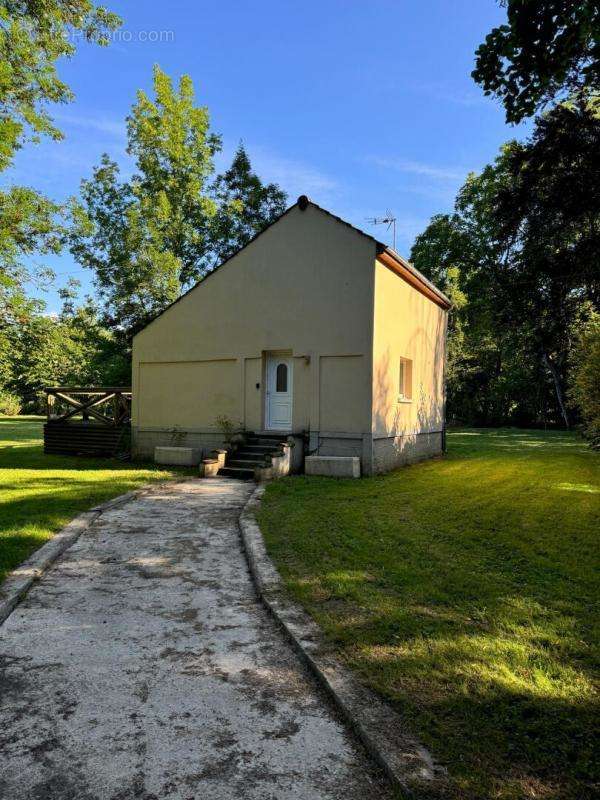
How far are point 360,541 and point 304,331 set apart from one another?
7432mm

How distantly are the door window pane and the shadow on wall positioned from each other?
2476mm

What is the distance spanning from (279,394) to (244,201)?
2053cm

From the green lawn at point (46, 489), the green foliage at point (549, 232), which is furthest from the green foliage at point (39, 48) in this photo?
the green foliage at point (549, 232)

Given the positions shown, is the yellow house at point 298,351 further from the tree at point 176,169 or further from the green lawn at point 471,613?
the tree at point 176,169

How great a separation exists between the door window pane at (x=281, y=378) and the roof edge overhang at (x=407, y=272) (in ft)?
12.2

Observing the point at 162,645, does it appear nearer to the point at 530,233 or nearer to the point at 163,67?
the point at 530,233

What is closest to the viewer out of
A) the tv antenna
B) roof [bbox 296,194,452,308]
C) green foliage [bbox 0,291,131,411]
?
roof [bbox 296,194,452,308]

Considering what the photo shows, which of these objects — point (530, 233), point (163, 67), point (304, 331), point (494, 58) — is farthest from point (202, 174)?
point (494, 58)

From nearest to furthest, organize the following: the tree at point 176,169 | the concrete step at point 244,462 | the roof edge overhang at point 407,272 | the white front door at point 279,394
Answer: the concrete step at point 244,462 < the roof edge overhang at point 407,272 < the white front door at point 279,394 < the tree at point 176,169

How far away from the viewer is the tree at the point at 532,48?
180 inches

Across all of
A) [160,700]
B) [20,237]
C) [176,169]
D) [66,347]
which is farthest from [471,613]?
[176,169]

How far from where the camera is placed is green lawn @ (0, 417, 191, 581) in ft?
19.4

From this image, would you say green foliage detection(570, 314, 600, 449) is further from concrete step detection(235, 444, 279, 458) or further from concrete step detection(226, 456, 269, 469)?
concrete step detection(226, 456, 269, 469)

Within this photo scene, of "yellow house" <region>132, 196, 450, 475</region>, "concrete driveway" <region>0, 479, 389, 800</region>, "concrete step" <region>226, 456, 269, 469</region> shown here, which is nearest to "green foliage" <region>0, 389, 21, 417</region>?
"yellow house" <region>132, 196, 450, 475</region>
